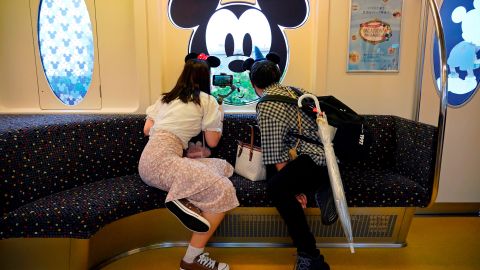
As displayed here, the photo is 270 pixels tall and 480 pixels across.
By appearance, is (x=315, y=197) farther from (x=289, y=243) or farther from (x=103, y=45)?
(x=103, y=45)

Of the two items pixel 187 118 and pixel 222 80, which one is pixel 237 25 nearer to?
pixel 222 80

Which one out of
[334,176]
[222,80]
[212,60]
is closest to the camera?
[334,176]

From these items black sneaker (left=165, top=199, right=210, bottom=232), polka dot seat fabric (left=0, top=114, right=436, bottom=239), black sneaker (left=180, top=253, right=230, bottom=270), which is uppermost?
polka dot seat fabric (left=0, top=114, right=436, bottom=239)

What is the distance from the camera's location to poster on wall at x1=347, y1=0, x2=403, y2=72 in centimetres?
279

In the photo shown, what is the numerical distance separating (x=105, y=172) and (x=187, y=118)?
80 cm

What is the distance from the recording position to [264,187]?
2195 millimetres

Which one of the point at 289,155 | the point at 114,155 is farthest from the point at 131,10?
the point at 289,155

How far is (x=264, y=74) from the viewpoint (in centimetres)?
216

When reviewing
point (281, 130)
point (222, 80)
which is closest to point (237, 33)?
point (222, 80)

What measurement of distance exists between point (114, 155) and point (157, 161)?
0.61 meters

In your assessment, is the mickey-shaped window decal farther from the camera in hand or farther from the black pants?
the black pants

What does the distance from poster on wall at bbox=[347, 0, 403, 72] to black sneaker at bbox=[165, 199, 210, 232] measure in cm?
179

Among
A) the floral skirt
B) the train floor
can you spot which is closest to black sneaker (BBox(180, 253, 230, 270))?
the train floor

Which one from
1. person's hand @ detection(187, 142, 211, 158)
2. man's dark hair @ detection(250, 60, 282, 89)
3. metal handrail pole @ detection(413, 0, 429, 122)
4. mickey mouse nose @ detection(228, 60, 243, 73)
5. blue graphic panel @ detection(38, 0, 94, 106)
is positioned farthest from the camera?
mickey mouse nose @ detection(228, 60, 243, 73)
